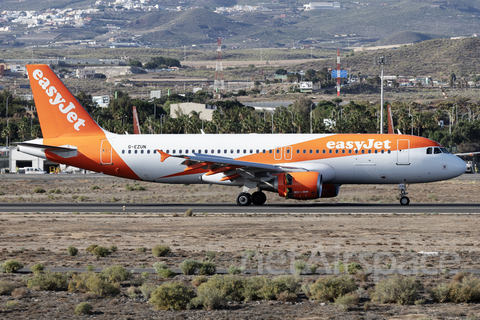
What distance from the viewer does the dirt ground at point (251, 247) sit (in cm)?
1620

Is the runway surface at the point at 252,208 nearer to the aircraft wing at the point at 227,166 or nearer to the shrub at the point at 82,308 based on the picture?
the aircraft wing at the point at 227,166

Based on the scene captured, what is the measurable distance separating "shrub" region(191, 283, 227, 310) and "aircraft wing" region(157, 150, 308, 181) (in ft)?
73.8

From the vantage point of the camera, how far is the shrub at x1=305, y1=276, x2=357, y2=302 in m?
17.0

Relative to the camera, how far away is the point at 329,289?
56.1ft

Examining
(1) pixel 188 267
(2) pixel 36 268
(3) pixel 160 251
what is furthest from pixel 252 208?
(2) pixel 36 268

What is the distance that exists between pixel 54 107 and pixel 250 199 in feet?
46.4

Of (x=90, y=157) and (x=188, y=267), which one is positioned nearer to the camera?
(x=188, y=267)

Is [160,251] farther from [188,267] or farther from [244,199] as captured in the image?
[244,199]

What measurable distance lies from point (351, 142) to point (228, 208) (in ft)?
28.0

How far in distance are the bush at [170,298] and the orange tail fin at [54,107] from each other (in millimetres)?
28889

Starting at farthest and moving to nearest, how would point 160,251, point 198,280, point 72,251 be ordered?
point 72,251, point 160,251, point 198,280

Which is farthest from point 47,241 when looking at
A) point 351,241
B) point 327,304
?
point 327,304

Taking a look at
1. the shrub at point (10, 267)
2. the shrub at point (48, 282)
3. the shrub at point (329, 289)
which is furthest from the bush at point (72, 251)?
the shrub at point (329, 289)

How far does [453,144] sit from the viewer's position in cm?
12138
